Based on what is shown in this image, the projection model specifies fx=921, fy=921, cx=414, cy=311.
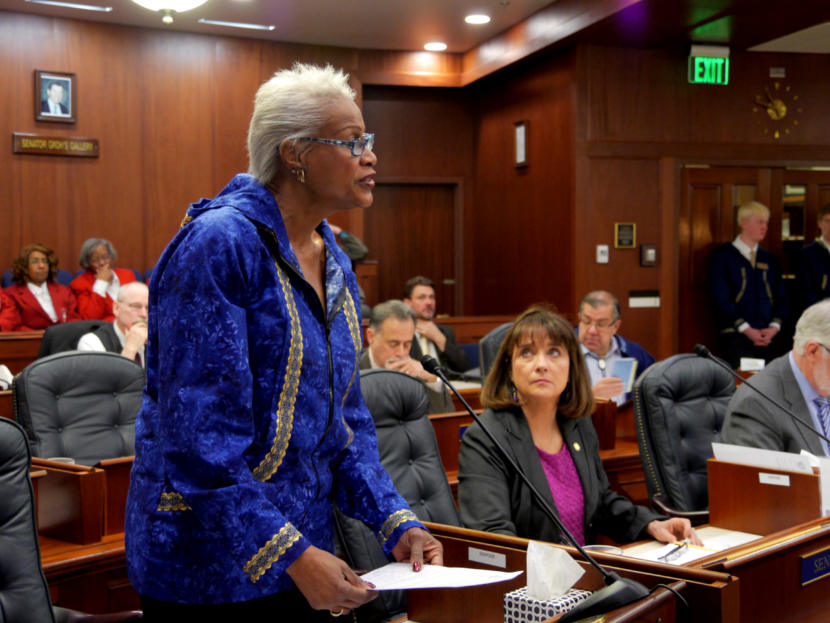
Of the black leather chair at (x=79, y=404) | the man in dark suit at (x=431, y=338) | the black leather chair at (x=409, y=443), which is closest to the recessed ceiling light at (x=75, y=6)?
the man in dark suit at (x=431, y=338)

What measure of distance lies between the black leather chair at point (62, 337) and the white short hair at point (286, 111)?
354 cm

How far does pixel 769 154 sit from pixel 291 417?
7454 mm

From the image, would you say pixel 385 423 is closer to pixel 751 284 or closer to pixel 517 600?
pixel 517 600

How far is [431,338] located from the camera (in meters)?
6.02

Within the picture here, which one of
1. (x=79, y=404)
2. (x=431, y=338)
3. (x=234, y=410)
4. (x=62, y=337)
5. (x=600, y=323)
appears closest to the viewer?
(x=234, y=410)

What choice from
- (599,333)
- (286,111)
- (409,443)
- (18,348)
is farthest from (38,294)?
(286,111)

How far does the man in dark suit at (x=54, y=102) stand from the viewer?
306 inches

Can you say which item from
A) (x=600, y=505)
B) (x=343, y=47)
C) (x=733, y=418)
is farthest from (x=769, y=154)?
(x=600, y=505)

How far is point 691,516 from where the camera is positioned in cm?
307

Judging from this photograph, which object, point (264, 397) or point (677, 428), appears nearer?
point (264, 397)

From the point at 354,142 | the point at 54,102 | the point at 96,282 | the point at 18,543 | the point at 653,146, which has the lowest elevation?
the point at 18,543

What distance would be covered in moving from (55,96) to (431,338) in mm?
4138

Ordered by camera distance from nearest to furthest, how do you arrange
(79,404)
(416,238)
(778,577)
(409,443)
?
(778,577) → (409,443) → (79,404) → (416,238)

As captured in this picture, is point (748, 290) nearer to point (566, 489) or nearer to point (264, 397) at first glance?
point (566, 489)
